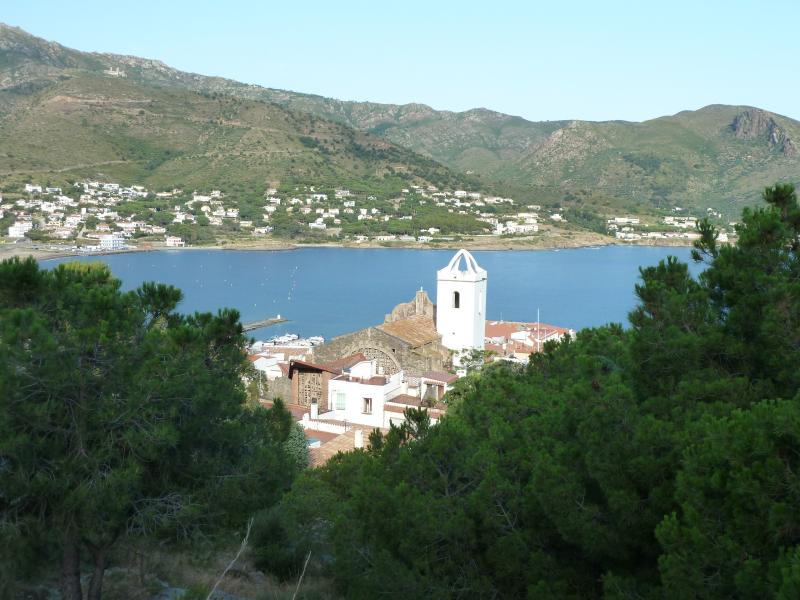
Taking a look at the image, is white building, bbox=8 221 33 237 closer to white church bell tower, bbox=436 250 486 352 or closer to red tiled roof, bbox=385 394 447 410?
white church bell tower, bbox=436 250 486 352

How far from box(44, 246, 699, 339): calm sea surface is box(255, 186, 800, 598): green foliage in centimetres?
3420

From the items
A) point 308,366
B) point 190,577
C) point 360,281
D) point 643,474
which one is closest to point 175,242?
point 360,281

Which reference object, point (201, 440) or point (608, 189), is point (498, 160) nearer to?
point (608, 189)

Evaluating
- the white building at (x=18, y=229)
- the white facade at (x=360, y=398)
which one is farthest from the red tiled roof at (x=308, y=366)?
the white building at (x=18, y=229)

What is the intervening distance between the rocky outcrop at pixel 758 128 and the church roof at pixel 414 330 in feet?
549

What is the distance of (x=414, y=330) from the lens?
18719mm

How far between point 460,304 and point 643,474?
15727 millimetres

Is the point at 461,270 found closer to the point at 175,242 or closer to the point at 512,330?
the point at 512,330

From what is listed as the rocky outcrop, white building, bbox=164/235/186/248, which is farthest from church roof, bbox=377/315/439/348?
the rocky outcrop

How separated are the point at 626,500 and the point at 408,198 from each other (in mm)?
96581

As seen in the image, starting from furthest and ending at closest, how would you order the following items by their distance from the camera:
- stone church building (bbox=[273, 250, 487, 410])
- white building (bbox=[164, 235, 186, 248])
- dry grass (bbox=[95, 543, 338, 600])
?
A: white building (bbox=[164, 235, 186, 248]) → stone church building (bbox=[273, 250, 487, 410]) → dry grass (bbox=[95, 543, 338, 600])

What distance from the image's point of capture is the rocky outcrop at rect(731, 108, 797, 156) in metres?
166

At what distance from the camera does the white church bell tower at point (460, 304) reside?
19.2 metres

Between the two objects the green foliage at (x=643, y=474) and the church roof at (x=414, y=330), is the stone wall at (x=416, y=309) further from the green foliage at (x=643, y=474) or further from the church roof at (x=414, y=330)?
the green foliage at (x=643, y=474)
